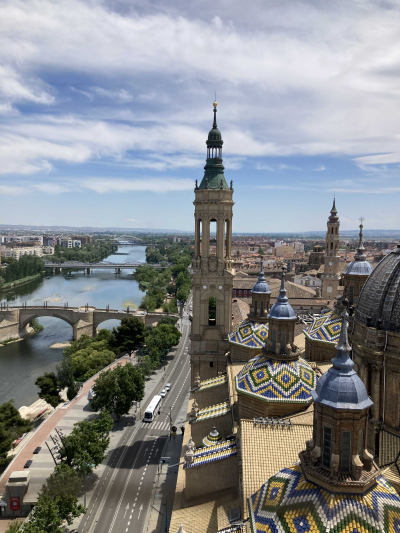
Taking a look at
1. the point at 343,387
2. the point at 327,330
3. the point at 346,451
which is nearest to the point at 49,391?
the point at 327,330

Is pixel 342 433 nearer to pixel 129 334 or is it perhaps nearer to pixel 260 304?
pixel 260 304

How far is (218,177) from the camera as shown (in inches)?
988

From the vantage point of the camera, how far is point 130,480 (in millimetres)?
23438

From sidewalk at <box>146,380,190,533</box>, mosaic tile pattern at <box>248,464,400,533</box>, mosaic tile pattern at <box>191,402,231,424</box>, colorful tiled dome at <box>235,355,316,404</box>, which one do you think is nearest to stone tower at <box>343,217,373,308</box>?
colorful tiled dome at <box>235,355,316,404</box>

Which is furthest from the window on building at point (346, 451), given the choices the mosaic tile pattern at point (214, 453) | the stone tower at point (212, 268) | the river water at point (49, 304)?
the river water at point (49, 304)

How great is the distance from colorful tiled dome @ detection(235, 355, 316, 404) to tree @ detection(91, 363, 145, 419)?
47.9 feet

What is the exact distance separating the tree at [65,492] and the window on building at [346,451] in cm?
1468

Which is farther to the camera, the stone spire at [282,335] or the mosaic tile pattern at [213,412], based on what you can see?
the mosaic tile pattern at [213,412]

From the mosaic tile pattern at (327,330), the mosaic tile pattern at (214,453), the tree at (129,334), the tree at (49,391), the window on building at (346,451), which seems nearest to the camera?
the window on building at (346,451)

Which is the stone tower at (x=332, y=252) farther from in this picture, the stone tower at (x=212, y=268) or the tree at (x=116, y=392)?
the tree at (x=116, y=392)

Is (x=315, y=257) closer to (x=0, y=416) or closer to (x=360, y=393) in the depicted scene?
(x=0, y=416)

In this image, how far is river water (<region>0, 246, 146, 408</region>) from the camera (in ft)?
143

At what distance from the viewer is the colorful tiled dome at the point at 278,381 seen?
15.8m

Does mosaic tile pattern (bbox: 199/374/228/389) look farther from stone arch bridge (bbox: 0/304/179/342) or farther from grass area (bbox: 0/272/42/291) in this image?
grass area (bbox: 0/272/42/291)
